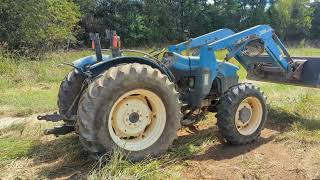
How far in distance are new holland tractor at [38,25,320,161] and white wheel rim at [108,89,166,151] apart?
0.01 m

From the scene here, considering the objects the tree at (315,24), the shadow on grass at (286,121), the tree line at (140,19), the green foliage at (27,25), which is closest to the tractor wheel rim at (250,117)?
the shadow on grass at (286,121)

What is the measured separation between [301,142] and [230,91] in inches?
48.5

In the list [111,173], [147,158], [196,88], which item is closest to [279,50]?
[196,88]

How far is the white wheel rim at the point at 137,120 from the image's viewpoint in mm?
4723

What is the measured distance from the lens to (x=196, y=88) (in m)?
5.84

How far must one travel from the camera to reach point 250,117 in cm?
599

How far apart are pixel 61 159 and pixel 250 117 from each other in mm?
2685

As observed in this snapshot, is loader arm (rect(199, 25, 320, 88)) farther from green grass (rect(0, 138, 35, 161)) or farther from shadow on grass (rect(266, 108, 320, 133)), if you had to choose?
green grass (rect(0, 138, 35, 161))

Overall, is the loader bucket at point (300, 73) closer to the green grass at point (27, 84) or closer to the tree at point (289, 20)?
the green grass at point (27, 84)

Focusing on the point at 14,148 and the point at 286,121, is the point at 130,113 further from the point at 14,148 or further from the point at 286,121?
the point at 286,121

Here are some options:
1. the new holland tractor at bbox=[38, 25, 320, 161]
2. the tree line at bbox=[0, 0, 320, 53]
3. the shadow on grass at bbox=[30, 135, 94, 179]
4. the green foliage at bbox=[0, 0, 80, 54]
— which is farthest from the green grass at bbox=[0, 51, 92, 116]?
the new holland tractor at bbox=[38, 25, 320, 161]

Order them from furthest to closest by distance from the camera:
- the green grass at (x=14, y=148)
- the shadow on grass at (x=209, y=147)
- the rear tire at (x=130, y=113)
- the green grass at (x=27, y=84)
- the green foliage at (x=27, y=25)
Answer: the green foliage at (x=27, y=25) → the green grass at (x=27, y=84) → the shadow on grass at (x=209, y=147) → the green grass at (x=14, y=148) → the rear tire at (x=130, y=113)

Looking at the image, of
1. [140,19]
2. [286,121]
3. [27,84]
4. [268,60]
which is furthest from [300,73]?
[140,19]

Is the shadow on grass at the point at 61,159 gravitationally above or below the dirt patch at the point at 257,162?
above
